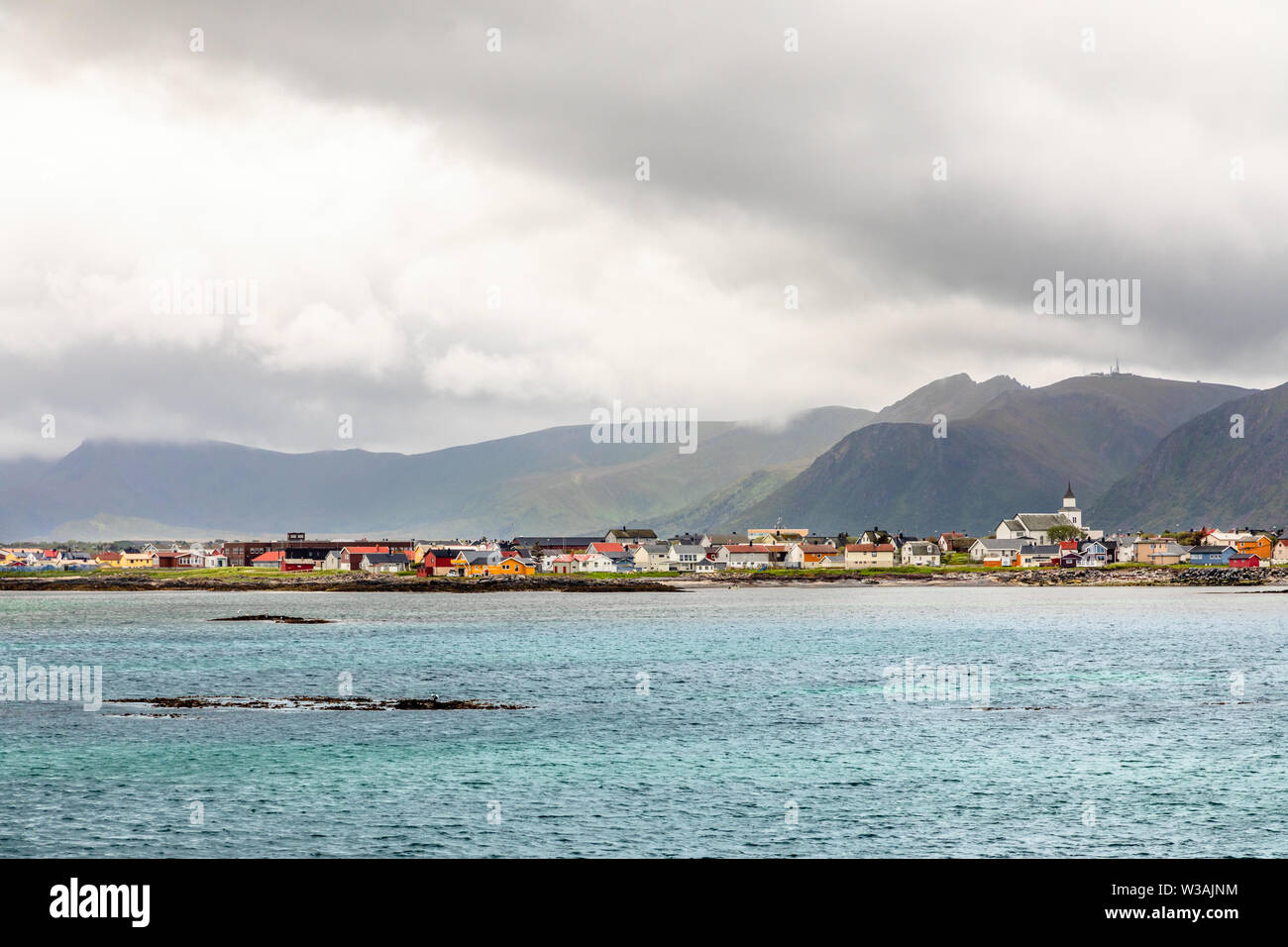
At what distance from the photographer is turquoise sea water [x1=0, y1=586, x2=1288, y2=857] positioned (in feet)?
111

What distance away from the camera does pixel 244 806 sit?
122 feet

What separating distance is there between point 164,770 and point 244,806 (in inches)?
304

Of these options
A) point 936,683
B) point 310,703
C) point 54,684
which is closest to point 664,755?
point 310,703

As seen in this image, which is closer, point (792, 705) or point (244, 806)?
point (244, 806)

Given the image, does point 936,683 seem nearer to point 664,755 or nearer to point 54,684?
point 664,755

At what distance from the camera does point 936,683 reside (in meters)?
71.3

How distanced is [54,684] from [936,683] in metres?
56.7

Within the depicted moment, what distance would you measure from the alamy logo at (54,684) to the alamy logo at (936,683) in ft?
152

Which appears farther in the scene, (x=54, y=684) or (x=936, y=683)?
(x=936, y=683)
